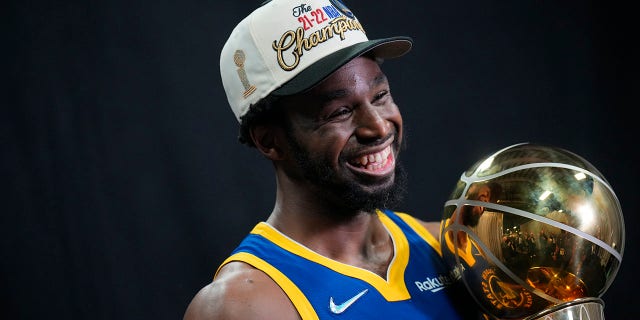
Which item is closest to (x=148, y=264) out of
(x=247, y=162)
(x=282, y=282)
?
(x=247, y=162)

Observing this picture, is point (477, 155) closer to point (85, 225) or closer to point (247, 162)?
point (247, 162)

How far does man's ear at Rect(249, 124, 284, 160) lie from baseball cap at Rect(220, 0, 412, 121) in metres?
0.07

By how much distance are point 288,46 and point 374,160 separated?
0.34 meters

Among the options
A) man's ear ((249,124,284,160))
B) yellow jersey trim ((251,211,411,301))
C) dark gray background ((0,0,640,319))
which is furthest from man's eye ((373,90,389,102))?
dark gray background ((0,0,640,319))

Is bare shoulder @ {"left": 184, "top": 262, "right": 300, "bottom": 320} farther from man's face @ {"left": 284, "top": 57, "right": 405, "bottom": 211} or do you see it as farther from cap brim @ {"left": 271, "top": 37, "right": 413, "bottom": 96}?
cap brim @ {"left": 271, "top": 37, "right": 413, "bottom": 96}

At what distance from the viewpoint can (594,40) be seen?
2930 millimetres

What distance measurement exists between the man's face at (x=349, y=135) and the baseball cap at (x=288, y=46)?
1.8 inches

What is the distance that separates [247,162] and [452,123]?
2.88 feet

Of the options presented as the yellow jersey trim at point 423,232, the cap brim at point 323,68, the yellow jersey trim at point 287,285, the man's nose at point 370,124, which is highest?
the cap brim at point 323,68

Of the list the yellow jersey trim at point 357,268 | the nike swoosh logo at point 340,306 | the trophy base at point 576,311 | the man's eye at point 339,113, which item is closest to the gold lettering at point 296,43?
the man's eye at point 339,113

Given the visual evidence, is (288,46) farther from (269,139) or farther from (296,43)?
(269,139)

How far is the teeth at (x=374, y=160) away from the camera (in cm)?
172

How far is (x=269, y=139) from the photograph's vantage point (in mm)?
1843

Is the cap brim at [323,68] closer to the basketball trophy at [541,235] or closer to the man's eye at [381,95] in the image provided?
the man's eye at [381,95]
